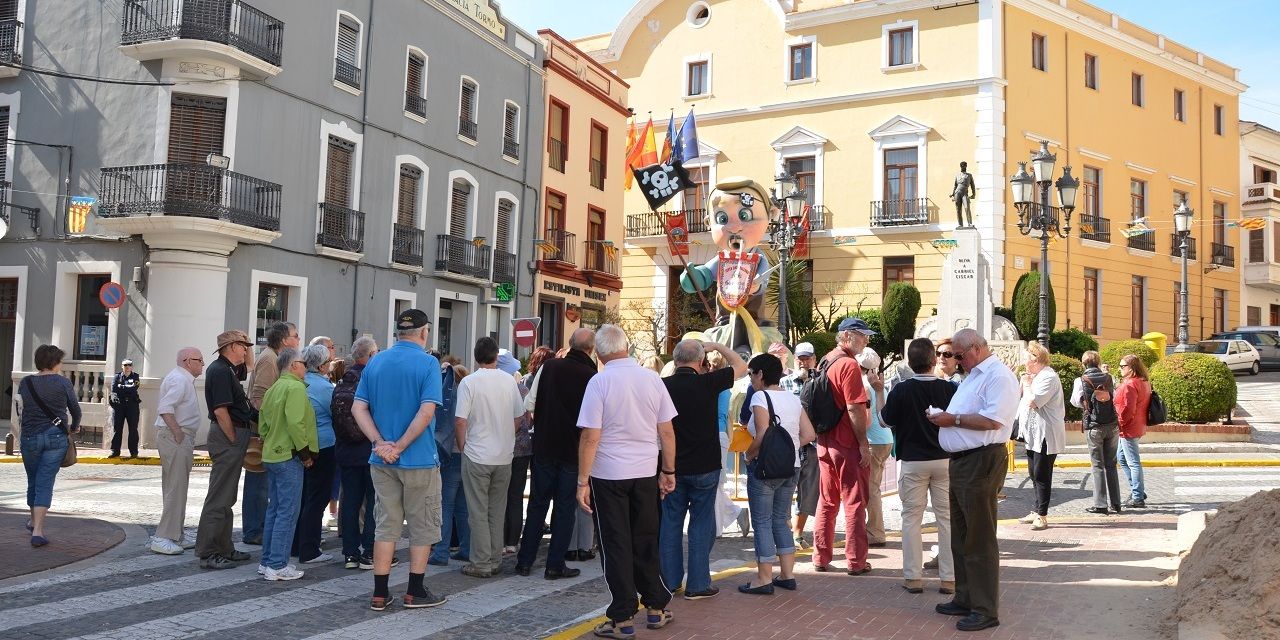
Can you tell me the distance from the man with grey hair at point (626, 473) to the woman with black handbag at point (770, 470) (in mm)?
1036

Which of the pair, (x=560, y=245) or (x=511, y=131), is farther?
(x=560, y=245)

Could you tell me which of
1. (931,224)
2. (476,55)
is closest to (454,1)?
(476,55)

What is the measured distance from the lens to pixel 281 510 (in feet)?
25.0

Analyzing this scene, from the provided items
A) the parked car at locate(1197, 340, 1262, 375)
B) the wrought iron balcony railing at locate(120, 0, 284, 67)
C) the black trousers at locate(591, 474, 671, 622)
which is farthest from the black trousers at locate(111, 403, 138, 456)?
the parked car at locate(1197, 340, 1262, 375)

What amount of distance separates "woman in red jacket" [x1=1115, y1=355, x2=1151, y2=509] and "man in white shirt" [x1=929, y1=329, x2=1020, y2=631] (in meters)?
5.34

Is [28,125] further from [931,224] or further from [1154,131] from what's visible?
[1154,131]

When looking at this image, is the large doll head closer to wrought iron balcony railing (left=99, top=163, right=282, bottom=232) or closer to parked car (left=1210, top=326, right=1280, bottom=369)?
wrought iron balcony railing (left=99, top=163, right=282, bottom=232)

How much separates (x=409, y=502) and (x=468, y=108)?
21.9 meters

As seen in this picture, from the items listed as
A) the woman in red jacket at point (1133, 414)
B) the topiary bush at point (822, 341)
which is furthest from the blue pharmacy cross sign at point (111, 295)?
the topiary bush at point (822, 341)

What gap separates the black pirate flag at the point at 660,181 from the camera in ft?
58.4

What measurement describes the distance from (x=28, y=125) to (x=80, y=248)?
287cm

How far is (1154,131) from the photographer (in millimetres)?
38094

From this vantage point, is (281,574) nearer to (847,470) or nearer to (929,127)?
(847,470)

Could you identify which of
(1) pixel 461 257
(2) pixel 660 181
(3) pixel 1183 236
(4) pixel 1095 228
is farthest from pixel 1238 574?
(4) pixel 1095 228
